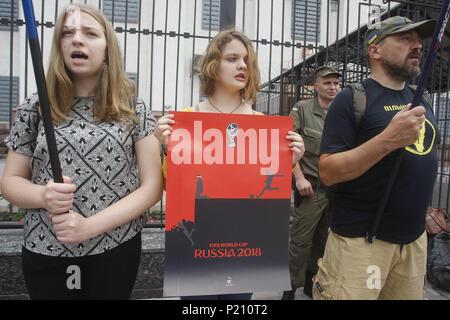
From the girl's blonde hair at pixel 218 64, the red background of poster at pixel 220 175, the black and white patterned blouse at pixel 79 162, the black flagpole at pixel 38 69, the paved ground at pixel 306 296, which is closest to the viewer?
the black flagpole at pixel 38 69

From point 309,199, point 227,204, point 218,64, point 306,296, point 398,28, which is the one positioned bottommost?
point 306,296

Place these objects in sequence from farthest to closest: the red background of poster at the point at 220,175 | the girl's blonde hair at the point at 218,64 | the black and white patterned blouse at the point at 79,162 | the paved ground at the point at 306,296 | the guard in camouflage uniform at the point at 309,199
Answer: the paved ground at the point at 306,296 < the guard in camouflage uniform at the point at 309,199 < the girl's blonde hair at the point at 218,64 < the red background of poster at the point at 220,175 < the black and white patterned blouse at the point at 79,162

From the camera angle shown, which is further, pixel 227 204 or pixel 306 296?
pixel 306 296

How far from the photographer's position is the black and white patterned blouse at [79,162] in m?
1.22

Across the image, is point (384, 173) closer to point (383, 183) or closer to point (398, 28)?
point (383, 183)

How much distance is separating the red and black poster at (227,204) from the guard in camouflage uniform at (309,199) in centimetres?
143

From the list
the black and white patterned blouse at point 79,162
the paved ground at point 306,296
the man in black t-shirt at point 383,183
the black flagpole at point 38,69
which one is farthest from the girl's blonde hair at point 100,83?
the paved ground at point 306,296

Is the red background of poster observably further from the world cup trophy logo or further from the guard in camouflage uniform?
the guard in camouflage uniform

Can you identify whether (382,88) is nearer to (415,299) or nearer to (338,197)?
(338,197)

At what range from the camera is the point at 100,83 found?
131cm

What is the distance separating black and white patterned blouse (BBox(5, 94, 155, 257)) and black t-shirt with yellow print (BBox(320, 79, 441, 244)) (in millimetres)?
1043

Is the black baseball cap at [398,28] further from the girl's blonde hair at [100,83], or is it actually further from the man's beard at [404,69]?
the girl's blonde hair at [100,83]

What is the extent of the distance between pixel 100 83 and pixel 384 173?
138cm

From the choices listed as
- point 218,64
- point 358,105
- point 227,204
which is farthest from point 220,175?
point 358,105
